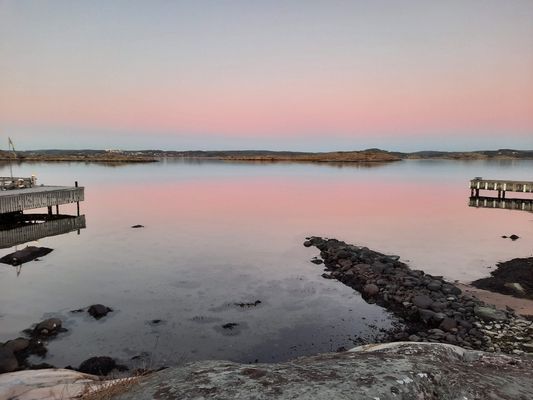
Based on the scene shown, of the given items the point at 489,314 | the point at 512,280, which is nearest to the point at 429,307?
the point at 489,314

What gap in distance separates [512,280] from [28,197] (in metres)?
35.3

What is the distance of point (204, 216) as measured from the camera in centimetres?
4138

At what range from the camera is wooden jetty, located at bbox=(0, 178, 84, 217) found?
1193 inches

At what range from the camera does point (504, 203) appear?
51.3m

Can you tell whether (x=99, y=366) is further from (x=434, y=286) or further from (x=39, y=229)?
(x=39, y=229)

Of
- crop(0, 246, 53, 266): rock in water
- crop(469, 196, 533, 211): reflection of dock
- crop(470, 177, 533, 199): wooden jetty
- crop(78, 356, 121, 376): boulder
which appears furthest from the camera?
crop(470, 177, 533, 199): wooden jetty

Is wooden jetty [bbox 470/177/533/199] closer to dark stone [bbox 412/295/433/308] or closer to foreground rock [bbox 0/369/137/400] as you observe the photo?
dark stone [bbox 412/295/433/308]

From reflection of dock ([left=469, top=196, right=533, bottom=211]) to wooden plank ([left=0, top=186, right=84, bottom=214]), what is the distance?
1871 inches

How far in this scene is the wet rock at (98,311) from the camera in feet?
52.5

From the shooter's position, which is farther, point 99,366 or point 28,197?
point 28,197

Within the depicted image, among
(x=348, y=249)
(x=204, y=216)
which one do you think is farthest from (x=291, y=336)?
(x=204, y=216)

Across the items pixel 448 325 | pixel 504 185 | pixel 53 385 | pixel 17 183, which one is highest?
pixel 17 183

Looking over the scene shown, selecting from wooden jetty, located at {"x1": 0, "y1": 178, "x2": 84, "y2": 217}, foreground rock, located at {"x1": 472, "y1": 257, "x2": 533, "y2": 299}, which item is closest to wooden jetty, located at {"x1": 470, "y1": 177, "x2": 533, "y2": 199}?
foreground rock, located at {"x1": 472, "y1": 257, "x2": 533, "y2": 299}

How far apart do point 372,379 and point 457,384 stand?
135 centimetres
